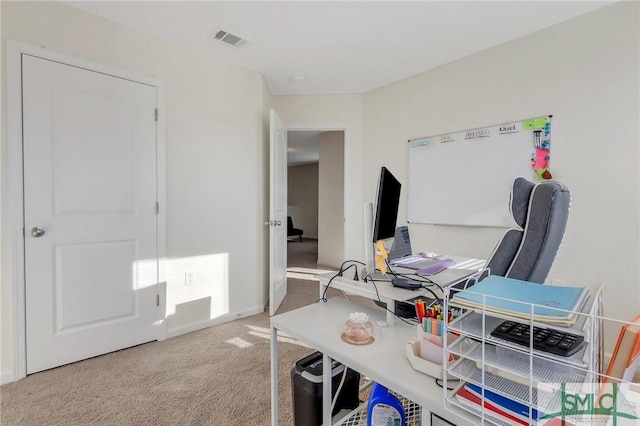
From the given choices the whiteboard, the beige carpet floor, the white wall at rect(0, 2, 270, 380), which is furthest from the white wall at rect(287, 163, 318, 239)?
the beige carpet floor

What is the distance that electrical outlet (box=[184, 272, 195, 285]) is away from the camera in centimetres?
263

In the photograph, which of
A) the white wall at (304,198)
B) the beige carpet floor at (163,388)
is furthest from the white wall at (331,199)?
the white wall at (304,198)

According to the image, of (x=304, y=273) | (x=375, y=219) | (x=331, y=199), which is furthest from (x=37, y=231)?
(x=331, y=199)

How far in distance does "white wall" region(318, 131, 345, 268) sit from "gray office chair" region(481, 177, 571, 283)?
4083 millimetres

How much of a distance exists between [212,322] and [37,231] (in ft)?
4.80

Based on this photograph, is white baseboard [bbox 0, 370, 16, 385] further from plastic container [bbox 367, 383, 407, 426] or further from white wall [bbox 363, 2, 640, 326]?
white wall [bbox 363, 2, 640, 326]

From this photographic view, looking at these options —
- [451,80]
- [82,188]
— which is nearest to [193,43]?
[82,188]

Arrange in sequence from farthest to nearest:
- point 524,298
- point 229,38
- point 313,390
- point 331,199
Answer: point 331,199 < point 229,38 < point 313,390 < point 524,298

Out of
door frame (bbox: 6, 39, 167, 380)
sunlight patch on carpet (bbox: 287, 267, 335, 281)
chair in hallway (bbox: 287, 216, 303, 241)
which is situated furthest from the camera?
chair in hallway (bbox: 287, 216, 303, 241)

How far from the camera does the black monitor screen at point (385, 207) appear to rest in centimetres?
140

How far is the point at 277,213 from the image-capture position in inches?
124

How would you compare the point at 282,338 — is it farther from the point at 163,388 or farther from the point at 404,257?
the point at 404,257

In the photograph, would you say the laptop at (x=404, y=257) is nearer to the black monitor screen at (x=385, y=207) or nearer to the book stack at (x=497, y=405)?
the black monitor screen at (x=385, y=207)

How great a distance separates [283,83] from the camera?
3.43 m
